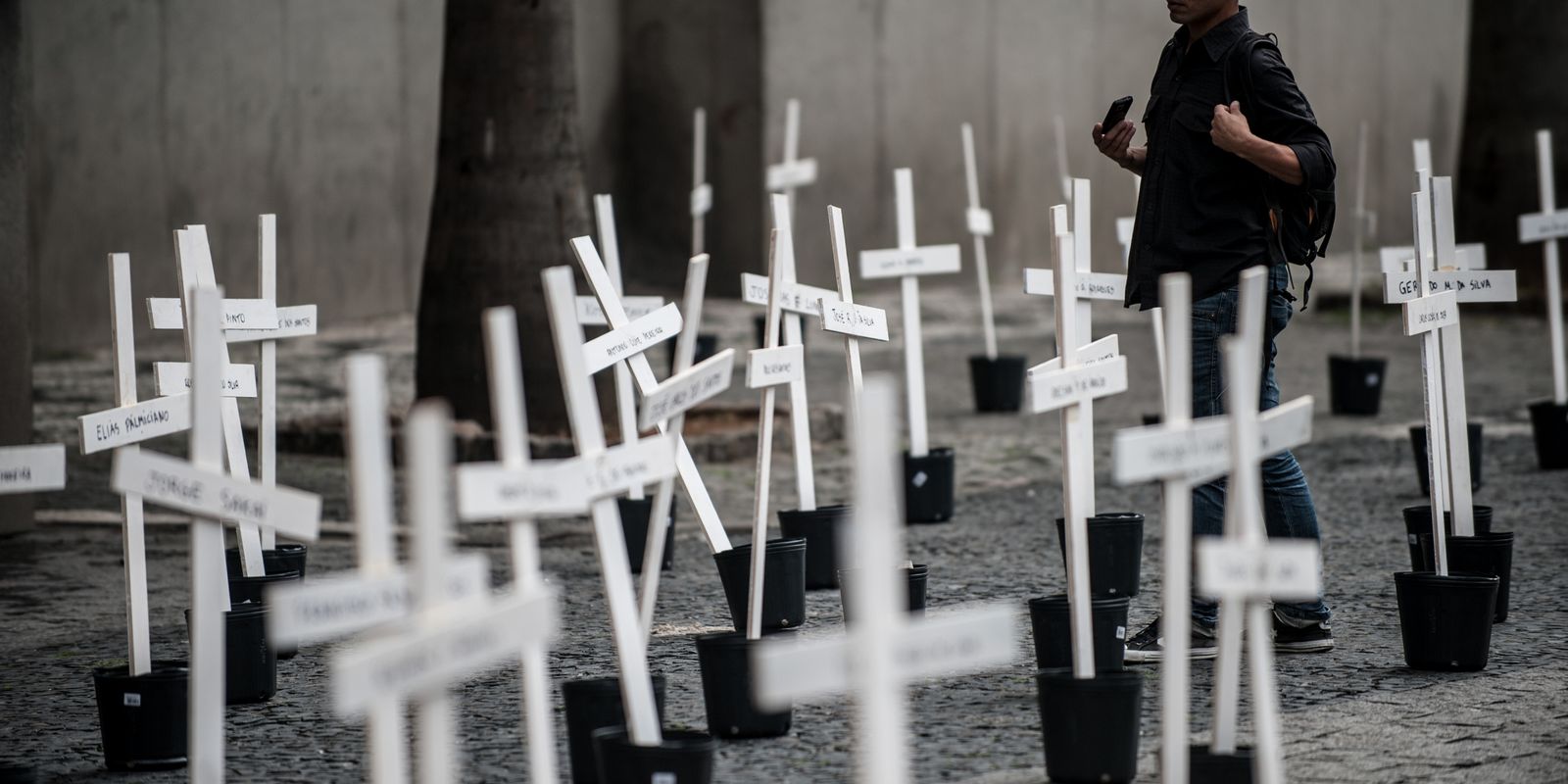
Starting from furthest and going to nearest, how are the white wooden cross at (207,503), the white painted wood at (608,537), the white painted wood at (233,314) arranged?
the white painted wood at (233,314), the white painted wood at (608,537), the white wooden cross at (207,503)

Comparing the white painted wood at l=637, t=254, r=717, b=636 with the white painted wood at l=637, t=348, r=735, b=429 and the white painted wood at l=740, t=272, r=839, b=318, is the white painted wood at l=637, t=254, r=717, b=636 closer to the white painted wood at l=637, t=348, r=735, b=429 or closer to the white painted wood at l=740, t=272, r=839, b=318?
the white painted wood at l=637, t=348, r=735, b=429

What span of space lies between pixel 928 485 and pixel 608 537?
411cm

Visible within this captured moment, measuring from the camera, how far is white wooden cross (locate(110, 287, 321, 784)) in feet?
11.8

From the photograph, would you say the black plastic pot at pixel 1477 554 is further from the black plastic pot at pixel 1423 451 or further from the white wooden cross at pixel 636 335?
the black plastic pot at pixel 1423 451

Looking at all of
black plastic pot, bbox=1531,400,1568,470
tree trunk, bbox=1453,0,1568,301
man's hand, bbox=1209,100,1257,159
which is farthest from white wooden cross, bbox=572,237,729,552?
tree trunk, bbox=1453,0,1568,301

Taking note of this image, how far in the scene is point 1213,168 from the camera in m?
5.21

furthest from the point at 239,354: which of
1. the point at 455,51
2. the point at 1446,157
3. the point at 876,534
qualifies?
the point at 1446,157

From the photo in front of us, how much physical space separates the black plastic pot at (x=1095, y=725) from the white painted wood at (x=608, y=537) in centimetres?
86

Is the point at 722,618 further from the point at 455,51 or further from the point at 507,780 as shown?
the point at 455,51

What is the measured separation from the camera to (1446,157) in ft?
68.3

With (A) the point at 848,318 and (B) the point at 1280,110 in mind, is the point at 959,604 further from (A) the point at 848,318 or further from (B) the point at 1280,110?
(B) the point at 1280,110

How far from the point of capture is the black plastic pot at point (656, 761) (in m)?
3.74

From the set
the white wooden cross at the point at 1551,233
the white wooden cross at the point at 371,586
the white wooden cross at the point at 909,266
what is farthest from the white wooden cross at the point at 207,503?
the white wooden cross at the point at 1551,233

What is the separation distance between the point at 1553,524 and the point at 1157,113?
2.99m
